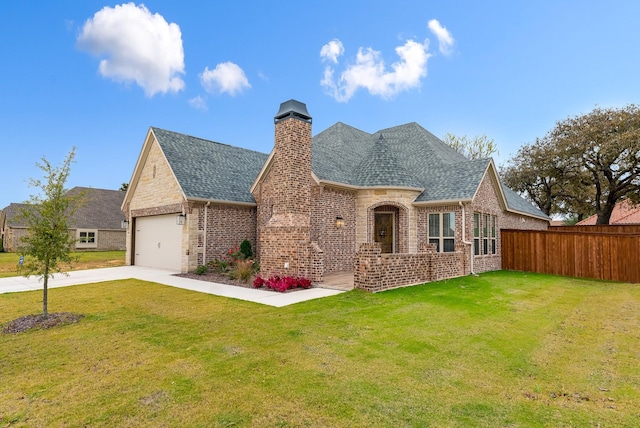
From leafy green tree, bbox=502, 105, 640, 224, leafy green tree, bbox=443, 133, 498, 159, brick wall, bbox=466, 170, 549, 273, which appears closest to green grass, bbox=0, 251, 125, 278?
brick wall, bbox=466, 170, 549, 273

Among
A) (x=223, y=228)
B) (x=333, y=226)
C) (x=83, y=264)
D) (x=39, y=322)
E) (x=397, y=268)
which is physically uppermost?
(x=333, y=226)

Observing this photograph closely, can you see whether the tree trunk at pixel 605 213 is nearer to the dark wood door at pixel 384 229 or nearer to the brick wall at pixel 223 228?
the dark wood door at pixel 384 229

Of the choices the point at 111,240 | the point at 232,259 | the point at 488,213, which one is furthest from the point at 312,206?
the point at 111,240

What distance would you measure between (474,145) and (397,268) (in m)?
33.3

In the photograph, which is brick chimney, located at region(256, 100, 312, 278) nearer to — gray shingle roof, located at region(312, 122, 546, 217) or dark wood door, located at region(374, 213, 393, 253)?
gray shingle roof, located at region(312, 122, 546, 217)

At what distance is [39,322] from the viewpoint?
652 centimetres

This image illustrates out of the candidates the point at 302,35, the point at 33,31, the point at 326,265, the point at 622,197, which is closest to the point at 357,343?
the point at 326,265

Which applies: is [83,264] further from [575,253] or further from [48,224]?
[575,253]

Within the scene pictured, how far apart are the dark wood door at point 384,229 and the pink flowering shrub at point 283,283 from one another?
5912 mm

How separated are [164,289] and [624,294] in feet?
47.6

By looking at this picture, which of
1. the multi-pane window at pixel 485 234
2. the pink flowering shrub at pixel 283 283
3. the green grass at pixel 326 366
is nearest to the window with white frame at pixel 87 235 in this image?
the green grass at pixel 326 366

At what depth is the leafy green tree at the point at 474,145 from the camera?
121 ft

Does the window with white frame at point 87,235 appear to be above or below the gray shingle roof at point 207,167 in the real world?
below

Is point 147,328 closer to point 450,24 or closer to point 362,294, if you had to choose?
point 362,294
